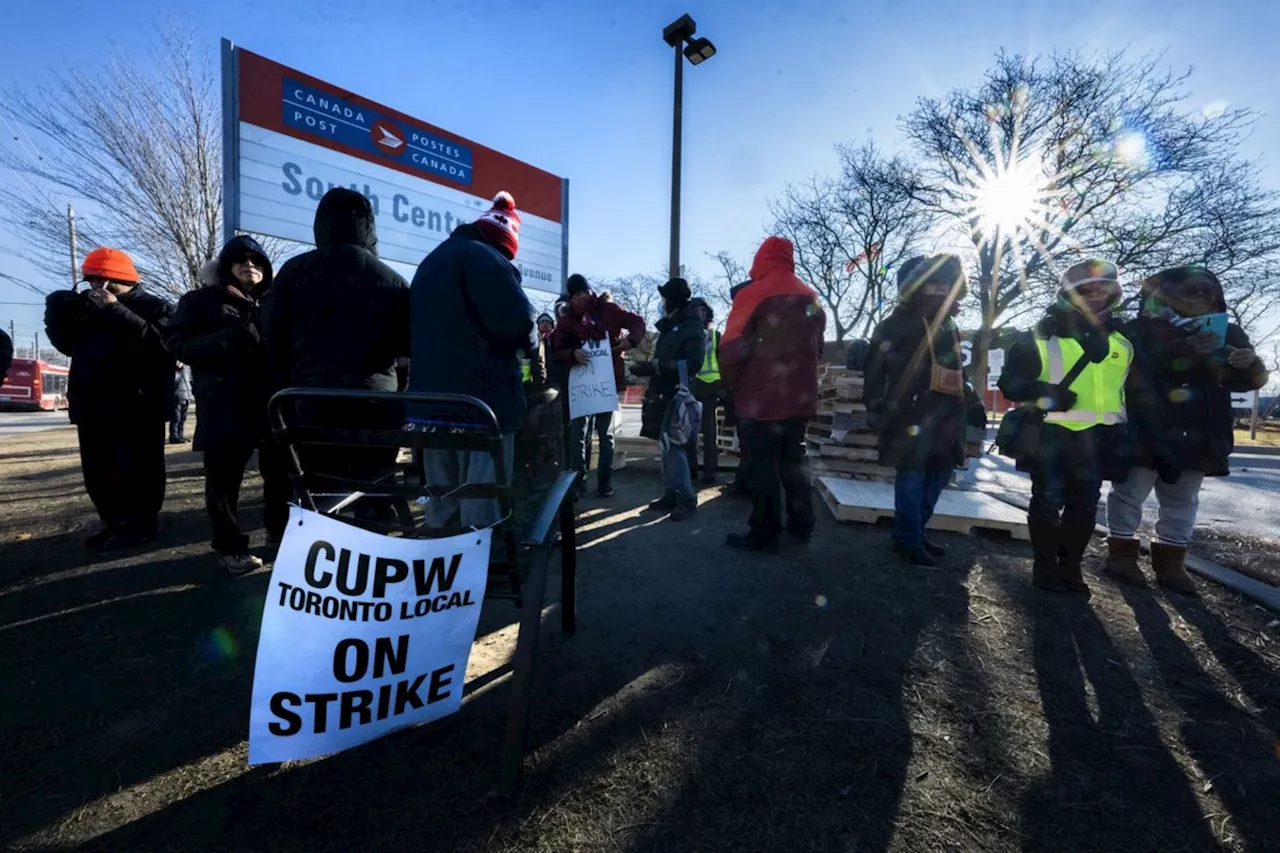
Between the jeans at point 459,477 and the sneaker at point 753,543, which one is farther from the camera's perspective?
the sneaker at point 753,543

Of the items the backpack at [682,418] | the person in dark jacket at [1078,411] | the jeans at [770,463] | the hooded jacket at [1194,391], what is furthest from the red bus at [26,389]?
the hooded jacket at [1194,391]

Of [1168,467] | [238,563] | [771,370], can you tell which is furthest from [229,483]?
[1168,467]

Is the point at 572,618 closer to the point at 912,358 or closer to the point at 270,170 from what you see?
the point at 912,358

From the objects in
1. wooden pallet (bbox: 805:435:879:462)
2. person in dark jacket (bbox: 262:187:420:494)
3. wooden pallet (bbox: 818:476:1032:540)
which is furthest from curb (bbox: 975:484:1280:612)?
person in dark jacket (bbox: 262:187:420:494)

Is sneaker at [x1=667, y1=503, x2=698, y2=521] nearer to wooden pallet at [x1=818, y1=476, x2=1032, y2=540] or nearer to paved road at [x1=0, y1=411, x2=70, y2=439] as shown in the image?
wooden pallet at [x1=818, y1=476, x2=1032, y2=540]

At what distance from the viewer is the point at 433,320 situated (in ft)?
7.87

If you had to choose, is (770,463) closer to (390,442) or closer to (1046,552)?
(1046,552)

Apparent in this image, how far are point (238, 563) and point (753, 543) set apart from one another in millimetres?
2957

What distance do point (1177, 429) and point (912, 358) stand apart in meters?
1.43

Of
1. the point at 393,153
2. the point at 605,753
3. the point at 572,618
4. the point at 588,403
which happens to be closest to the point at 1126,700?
the point at 605,753

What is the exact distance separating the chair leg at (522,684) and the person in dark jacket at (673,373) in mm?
2981

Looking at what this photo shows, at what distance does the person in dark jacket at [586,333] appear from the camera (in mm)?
4297

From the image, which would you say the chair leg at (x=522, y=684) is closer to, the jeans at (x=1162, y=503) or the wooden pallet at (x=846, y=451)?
the jeans at (x=1162, y=503)

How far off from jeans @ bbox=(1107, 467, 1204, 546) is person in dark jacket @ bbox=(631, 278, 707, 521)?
267 centimetres
